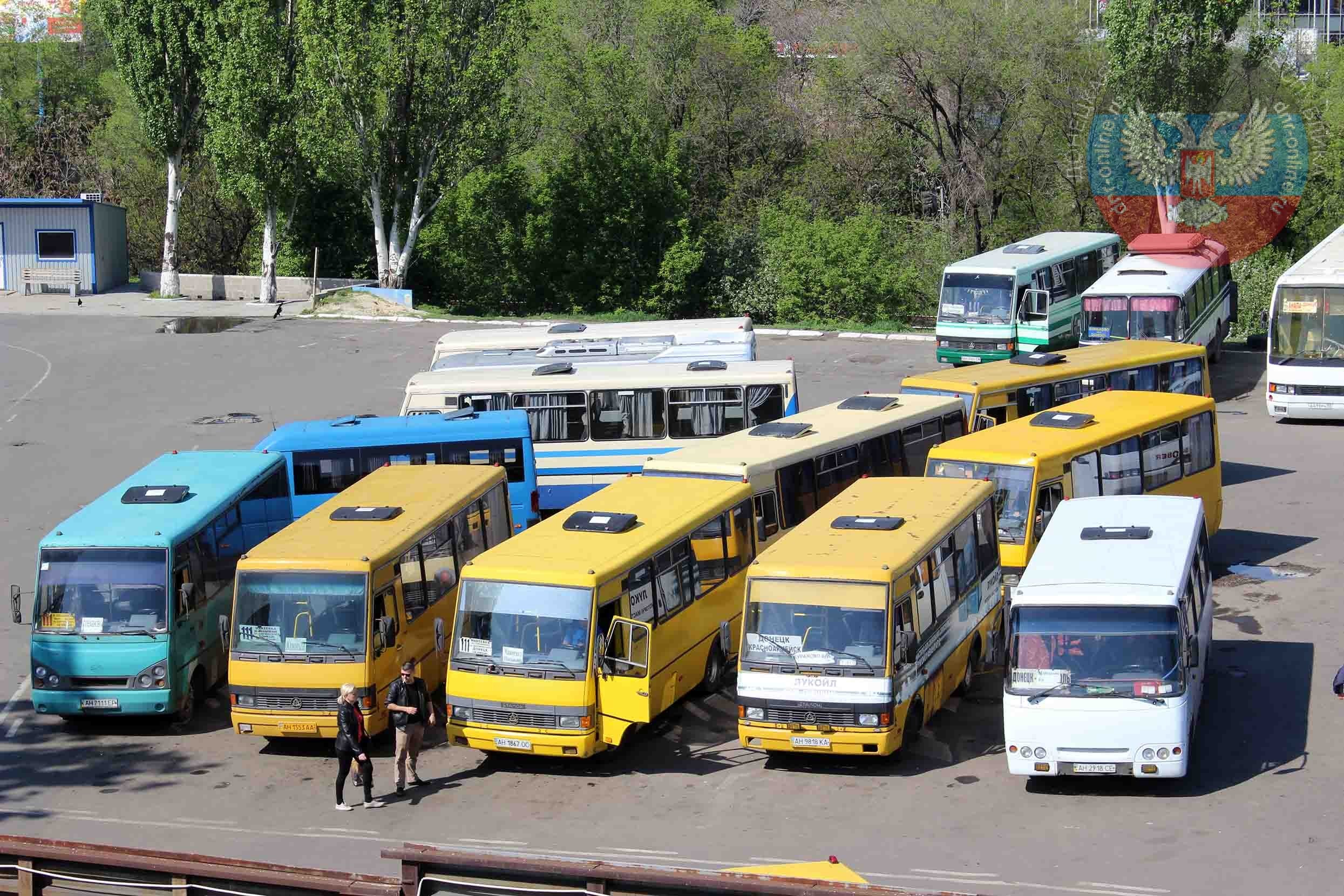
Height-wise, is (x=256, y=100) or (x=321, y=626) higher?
(x=256, y=100)

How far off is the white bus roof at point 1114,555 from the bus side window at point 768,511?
3.83 metres

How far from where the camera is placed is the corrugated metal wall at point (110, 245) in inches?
2231

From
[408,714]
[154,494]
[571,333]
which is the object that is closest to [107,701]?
[154,494]

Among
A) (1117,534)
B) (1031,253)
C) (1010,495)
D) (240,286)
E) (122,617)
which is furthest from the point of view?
(240,286)

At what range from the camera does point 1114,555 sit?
54.0 ft

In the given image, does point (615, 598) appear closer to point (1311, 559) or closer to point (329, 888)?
point (329, 888)

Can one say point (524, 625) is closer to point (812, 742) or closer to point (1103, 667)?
point (812, 742)

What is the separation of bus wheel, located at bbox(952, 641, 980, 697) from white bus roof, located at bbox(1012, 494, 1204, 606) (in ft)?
5.89

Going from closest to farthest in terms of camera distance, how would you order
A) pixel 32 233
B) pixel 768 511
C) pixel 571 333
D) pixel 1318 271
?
pixel 768 511 → pixel 571 333 → pixel 1318 271 → pixel 32 233

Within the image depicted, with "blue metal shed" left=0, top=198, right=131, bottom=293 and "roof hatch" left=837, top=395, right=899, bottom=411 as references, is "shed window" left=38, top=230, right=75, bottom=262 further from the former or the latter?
"roof hatch" left=837, top=395, right=899, bottom=411

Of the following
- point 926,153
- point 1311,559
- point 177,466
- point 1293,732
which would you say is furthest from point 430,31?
point 1293,732

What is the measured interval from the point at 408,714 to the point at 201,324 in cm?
3428

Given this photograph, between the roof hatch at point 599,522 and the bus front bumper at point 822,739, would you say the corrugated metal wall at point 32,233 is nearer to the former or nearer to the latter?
the roof hatch at point 599,522

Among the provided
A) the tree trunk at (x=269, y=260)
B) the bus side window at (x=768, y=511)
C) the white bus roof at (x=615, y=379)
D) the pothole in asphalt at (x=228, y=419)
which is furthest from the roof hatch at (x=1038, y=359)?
the tree trunk at (x=269, y=260)
